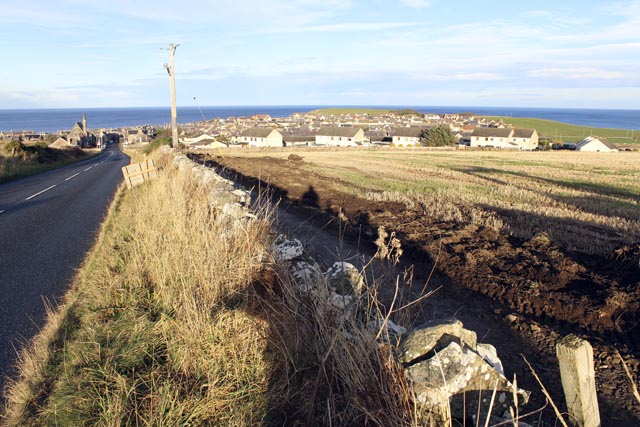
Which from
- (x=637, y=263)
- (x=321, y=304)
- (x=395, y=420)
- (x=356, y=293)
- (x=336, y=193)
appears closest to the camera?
(x=395, y=420)

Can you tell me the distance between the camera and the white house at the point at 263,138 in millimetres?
100750

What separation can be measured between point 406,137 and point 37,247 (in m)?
95.8

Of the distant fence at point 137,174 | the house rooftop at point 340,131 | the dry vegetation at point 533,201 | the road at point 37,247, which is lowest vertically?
the road at point 37,247

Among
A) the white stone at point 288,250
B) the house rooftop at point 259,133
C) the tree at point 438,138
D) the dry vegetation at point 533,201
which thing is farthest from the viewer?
the house rooftop at point 259,133

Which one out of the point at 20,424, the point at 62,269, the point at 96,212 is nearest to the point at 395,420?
the point at 20,424

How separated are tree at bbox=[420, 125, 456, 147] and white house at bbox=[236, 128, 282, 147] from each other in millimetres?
30128

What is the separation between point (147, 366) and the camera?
4.40 meters

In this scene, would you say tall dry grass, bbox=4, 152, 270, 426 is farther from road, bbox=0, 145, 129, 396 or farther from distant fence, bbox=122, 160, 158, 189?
distant fence, bbox=122, 160, 158, 189

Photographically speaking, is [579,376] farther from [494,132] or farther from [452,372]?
[494,132]

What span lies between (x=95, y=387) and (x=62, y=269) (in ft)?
16.2

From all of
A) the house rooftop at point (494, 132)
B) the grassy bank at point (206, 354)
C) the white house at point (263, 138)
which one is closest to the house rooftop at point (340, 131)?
the white house at point (263, 138)

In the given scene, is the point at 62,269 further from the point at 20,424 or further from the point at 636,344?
the point at 636,344

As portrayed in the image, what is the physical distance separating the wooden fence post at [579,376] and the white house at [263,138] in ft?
323

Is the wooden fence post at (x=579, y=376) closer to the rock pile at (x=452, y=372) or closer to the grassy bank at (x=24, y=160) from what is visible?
the rock pile at (x=452, y=372)
